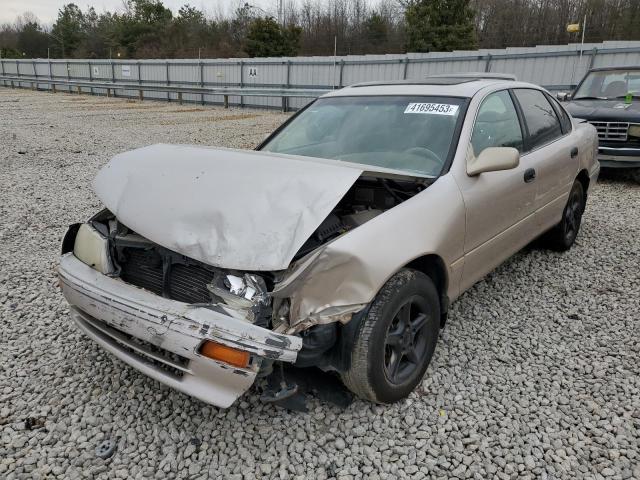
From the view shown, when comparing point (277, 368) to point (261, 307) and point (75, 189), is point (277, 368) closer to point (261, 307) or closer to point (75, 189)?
point (261, 307)

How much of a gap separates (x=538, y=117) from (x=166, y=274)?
3324mm

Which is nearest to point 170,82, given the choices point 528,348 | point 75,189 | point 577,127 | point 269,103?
point 269,103

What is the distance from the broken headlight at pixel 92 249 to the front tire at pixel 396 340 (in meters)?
1.37

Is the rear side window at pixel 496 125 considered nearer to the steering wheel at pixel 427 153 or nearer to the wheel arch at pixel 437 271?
the steering wheel at pixel 427 153

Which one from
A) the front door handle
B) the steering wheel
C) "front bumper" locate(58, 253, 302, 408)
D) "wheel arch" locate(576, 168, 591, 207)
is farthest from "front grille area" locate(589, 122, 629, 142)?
"front bumper" locate(58, 253, 302, 408)

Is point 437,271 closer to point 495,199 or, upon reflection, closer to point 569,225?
point 495,199

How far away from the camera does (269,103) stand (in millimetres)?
19797

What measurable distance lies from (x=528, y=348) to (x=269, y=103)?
18293 millimetres

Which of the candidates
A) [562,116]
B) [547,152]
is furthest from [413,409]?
[562,116]

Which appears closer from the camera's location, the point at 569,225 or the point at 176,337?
the point at 176,337

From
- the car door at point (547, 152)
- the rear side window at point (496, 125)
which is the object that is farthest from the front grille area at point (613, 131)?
the rear side window at point (496, 125)

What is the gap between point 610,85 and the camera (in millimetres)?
7871

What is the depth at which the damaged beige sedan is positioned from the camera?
6.58ft

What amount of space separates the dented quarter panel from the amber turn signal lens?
0.25m
